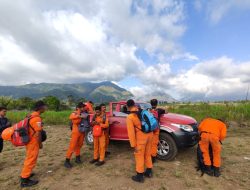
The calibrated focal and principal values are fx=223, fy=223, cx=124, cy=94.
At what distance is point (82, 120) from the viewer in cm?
629

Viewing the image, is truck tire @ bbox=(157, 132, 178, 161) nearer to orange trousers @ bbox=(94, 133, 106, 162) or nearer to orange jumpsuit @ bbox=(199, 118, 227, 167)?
orange jumpsuit @ bbox=(199, 118, 227, 167)

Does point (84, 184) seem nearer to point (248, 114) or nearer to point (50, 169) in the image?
point (50, 169)

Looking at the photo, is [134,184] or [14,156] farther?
[14,156]

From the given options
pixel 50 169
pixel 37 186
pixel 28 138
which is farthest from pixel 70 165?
pixel 28 138

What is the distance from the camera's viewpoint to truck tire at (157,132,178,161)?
633 centimetres

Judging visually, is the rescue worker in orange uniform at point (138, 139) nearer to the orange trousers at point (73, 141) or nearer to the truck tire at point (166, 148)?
the truck tire at point (166, 148)

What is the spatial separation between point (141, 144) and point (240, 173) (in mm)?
2740

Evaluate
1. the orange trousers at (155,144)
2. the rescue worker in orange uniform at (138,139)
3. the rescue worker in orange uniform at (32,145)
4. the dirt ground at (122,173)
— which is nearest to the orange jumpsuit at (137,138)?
the rescue worker in orange uniform at (138,139)

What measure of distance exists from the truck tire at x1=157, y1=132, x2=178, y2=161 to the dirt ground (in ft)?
0.70

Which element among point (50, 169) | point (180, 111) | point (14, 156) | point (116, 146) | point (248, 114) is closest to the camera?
point (50, 169)

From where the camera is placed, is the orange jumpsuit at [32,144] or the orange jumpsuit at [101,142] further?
the orange jumpsuit at [101,142]

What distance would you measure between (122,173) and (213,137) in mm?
2435

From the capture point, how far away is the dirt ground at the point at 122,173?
16.3 feet

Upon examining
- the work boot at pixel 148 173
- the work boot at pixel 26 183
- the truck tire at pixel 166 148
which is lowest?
the work boot at pixel 26 183
